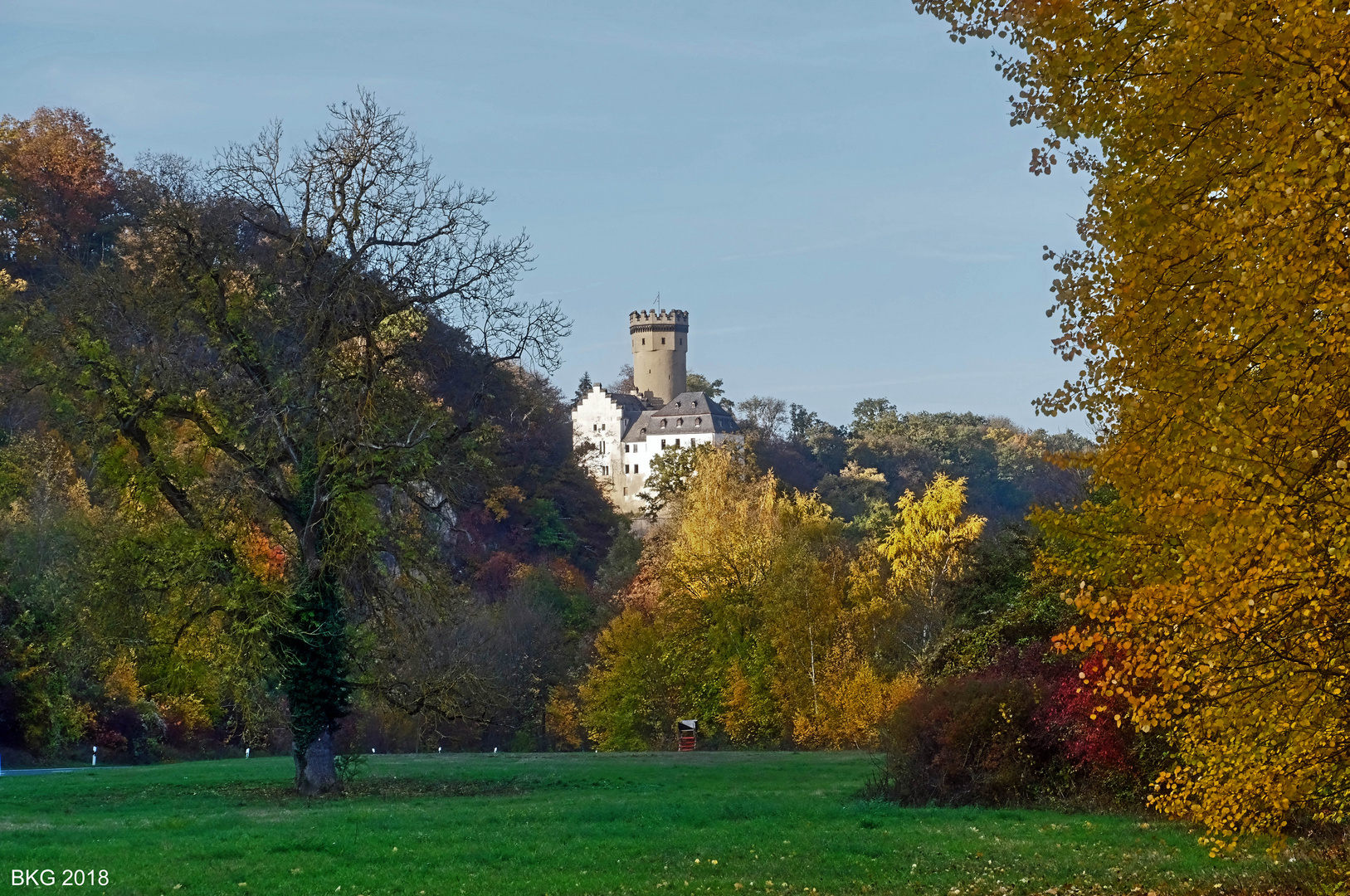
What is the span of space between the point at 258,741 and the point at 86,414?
1012 inches

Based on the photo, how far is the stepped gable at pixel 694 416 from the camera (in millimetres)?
138750

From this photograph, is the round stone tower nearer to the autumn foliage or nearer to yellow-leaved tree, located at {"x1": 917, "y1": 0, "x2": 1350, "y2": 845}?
the autumn foliage

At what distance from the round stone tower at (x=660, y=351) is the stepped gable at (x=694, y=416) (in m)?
12.1

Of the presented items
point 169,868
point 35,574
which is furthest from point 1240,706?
point 35,574

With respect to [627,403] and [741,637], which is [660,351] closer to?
[627,403]

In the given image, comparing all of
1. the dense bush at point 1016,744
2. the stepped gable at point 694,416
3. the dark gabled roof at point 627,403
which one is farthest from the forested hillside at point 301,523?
the dark gabled roof at point 627,403

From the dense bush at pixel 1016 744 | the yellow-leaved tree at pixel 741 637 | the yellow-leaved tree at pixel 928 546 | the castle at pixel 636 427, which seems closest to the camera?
the dense bush at pixel 1016 744

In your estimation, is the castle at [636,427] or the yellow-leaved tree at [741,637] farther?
the castle at [636,427]

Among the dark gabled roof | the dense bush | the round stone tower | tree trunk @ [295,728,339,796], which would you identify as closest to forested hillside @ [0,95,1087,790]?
tree trunk @ [295,728,339,796]

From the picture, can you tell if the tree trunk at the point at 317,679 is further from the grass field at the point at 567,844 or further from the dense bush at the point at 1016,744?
the dense bush at the point at 1016,744

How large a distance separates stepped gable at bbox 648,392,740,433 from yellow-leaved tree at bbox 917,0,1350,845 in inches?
5024

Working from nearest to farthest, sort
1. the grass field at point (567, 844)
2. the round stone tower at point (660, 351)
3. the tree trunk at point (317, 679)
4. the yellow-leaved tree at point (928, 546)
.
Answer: the grass field at point (567, 844)
the tree trunk at point (317, 679)
the yellow-leaved tree at point (928, 546)
the round stone tower at point (660, 351)

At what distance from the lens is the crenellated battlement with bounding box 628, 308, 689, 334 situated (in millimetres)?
156375

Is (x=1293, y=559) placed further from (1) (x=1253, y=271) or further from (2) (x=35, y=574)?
(2) (x=35, y=574)
